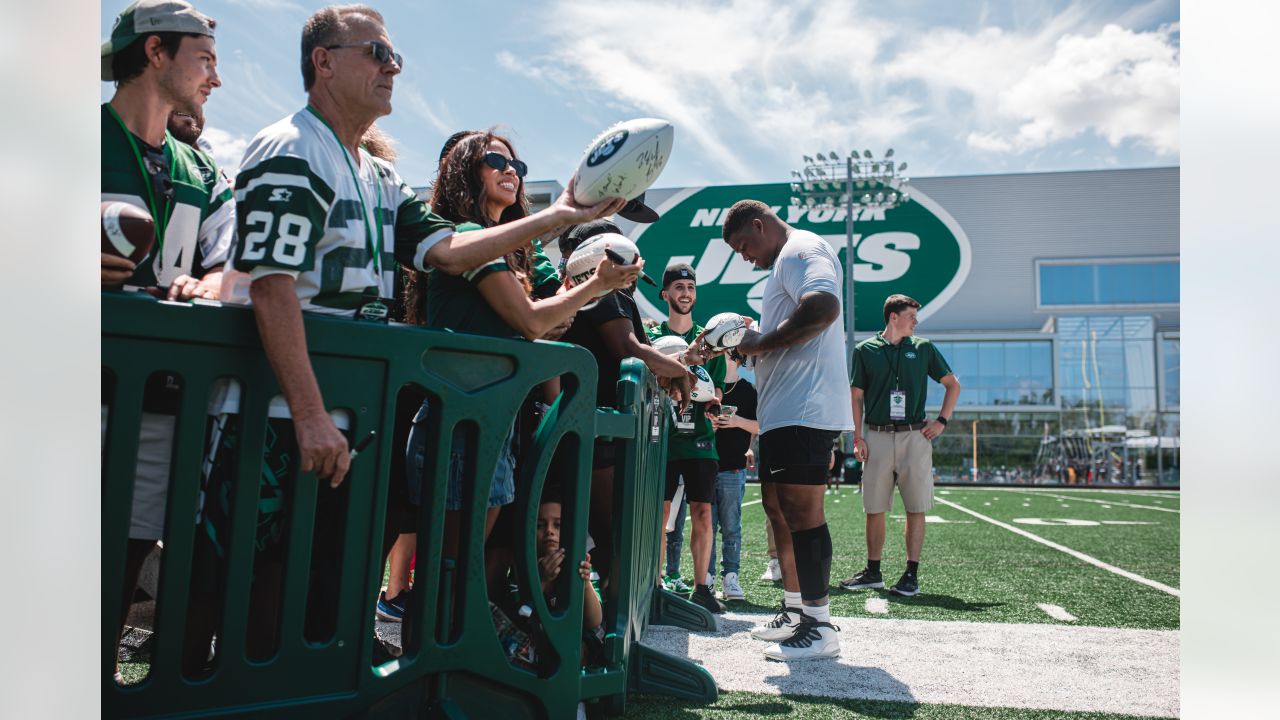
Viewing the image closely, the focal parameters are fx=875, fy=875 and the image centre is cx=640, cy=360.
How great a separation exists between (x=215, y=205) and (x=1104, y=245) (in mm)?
44084

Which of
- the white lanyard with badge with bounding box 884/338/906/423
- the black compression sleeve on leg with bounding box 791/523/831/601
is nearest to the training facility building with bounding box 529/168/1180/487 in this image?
the white lanyard with badge with bounding box 884/338/906/423

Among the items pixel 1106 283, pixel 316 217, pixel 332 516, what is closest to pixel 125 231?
pixel 316 217

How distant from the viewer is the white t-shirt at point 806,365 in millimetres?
3818

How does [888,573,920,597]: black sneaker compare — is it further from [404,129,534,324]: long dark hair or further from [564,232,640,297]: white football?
[404,129,534,324]: long dark hair

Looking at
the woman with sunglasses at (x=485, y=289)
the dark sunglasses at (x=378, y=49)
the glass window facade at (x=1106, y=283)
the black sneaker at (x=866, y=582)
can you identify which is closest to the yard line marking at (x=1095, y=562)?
the black sneaker at (x=866, y=582)

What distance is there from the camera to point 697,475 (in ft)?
17.2

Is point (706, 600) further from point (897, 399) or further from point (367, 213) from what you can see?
point (367, 213)

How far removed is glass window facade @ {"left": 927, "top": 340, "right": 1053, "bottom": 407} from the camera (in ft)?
131

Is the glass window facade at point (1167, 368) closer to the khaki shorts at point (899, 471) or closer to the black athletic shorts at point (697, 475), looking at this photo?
the khaki shorts at point (899, 471)

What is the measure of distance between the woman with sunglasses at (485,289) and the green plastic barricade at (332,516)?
0.39ft

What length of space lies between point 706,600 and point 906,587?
1500mm
